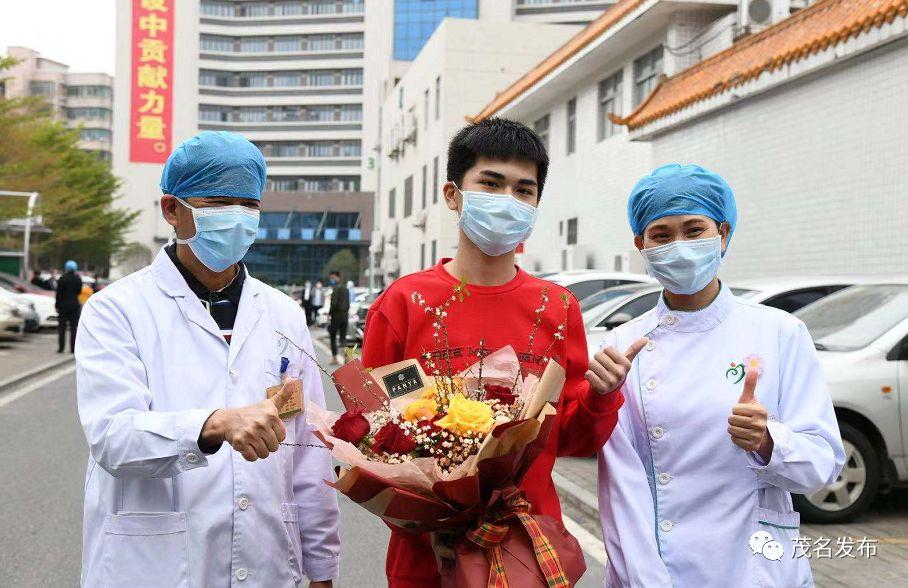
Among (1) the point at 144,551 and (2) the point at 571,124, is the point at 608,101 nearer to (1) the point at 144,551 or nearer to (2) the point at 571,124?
(2) the point at 571,124

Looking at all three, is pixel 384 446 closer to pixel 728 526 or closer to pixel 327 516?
pixel 327 516

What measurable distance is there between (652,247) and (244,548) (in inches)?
58.5

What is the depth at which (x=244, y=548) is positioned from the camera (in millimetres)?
2434

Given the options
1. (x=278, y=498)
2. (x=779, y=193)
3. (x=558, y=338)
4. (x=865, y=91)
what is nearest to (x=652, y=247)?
(x=558, y=338)

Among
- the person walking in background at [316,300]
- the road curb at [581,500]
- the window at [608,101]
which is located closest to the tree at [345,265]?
the person walking in background at [316,300]

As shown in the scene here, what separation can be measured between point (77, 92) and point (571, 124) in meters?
90.6

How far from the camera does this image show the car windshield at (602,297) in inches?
434

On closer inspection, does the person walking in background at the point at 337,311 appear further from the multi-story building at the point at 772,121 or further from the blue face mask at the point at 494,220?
the blue face mask at the point at 494,220

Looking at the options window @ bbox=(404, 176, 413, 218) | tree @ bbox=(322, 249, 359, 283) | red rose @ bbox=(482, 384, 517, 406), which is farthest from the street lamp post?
tree @ bbox=(322, 249, 359, 283)

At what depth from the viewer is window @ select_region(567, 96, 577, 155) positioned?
23.4 meters

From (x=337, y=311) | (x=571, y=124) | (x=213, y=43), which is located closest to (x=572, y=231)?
(x=571, y=124)

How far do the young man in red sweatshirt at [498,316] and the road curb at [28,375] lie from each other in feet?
37.3

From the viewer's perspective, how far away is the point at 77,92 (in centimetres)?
10081

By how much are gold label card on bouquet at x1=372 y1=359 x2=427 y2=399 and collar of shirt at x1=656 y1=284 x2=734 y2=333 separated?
874 millimetres
